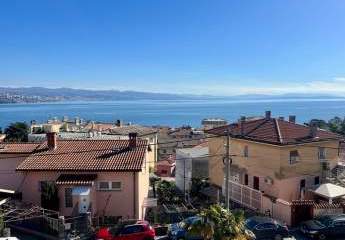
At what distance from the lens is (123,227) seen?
1035 inches

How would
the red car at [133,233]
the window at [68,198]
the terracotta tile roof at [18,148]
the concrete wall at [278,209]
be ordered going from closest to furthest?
the red car at [133,233]
the concrete wall at [278,209]
the window at [68,198]
the terracotta tile roof at [18,148]

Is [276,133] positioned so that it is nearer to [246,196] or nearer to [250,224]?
[246,196]

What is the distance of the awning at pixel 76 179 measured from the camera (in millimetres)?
30891

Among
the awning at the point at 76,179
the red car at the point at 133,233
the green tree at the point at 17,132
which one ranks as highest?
the awning at the point at 76,179

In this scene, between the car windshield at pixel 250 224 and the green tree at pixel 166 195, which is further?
the green tree at pixel 166 195

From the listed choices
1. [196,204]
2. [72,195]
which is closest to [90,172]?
[72,195]

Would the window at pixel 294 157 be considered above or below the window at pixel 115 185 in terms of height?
above

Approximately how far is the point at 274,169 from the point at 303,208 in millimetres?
6895

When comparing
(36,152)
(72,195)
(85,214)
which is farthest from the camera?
(36,152)

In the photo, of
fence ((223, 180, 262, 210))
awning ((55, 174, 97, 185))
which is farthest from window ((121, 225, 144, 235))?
fence ((223, 180, 262, 210))

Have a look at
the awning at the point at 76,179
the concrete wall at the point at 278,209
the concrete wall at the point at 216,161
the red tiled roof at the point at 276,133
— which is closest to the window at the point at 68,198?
the awning at the point at 76,179

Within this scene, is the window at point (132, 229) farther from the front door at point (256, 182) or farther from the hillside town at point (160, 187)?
the front door at point (256, 182)

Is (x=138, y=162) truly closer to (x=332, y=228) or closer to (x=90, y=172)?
(x=90, y=172)

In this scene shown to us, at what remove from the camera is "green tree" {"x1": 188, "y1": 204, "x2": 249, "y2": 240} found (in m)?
18.5
